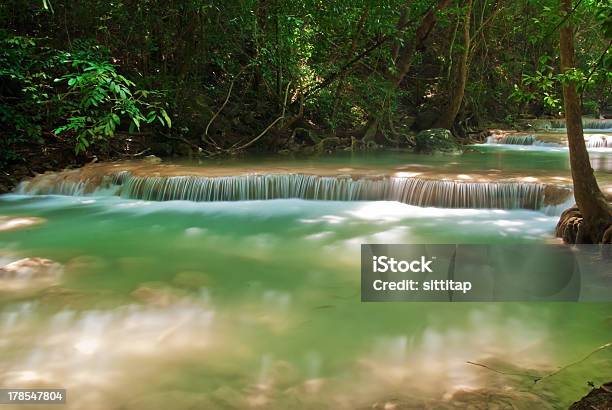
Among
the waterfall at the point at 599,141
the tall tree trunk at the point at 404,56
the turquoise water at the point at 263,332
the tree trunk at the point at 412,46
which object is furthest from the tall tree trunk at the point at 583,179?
the waterfall at the point at 599,141

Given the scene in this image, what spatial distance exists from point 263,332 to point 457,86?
44.6 feet

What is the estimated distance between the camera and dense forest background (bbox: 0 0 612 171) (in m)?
11.0

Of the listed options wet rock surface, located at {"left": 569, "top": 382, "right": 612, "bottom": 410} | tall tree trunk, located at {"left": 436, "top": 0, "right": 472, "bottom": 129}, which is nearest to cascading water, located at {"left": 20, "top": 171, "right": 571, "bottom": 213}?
wet rock surface, located at {"left": 569, "top": 382, "right": 612, "bottom": 410}

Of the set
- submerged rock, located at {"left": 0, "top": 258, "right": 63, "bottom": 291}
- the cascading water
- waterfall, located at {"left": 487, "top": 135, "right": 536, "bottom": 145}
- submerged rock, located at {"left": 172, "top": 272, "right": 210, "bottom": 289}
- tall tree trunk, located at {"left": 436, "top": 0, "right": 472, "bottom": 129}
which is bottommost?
submerged rock, located at {"left": 172, "top": 272, "right": 210, "bottom": 289}

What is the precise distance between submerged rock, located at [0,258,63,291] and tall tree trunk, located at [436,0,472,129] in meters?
12.1

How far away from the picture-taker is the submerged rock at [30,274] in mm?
5266

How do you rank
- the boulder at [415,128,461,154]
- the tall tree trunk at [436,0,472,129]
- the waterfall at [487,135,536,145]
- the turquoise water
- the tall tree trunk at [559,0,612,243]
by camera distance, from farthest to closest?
the waterfall at [487,135,536,145], the tall tree trunk at [436,0,472,129], the boulder at [415,128,461,154], the tall tree trunk at [559,0,612,243], the turquoise water

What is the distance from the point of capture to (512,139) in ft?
58.0

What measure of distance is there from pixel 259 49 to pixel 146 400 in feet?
34.8

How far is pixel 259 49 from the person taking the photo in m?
Result: 12.7

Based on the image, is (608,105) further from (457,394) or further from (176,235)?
(457,394)

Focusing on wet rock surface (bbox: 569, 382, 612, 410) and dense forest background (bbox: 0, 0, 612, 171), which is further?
dense forest background (bbox: 0, 0, 612, 171)

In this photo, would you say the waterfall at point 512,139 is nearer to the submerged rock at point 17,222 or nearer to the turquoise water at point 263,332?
the turquoise water at point 263,332

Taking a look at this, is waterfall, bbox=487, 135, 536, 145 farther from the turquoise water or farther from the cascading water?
the turquoise water
